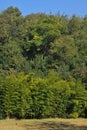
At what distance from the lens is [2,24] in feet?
151

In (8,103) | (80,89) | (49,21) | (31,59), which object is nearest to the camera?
(8,103)

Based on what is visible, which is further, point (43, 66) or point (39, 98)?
point (43, 66)

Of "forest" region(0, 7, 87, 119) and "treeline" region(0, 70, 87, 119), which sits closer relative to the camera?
"treeline" region(0, 70, 87, 119)

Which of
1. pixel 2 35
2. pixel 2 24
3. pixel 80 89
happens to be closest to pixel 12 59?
pixel 2 35

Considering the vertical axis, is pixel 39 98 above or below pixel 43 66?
below

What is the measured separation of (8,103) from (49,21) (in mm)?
26721

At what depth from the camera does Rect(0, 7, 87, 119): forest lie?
23203 mm

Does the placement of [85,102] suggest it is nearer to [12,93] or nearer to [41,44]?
[12,93]

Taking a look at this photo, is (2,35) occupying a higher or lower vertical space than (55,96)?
higher

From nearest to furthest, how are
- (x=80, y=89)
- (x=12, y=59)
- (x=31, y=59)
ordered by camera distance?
(x=80, y=89) < (x=12, y=59) < (x=31, y=59)

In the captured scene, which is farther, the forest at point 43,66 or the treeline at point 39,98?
the forest at point 43,66

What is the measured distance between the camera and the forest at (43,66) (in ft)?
76.1

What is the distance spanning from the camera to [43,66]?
4197 cm

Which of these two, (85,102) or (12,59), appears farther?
(12,59)
